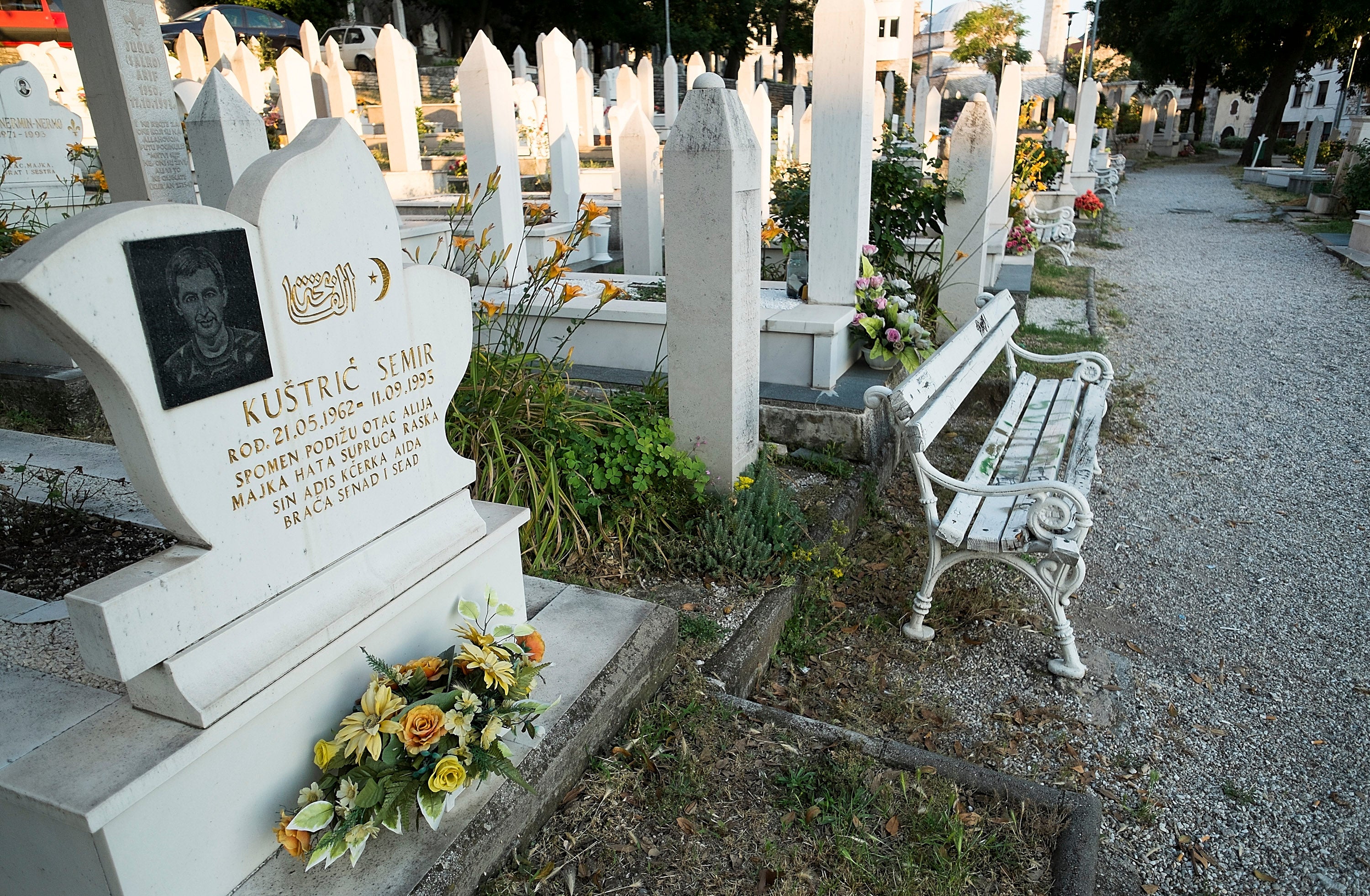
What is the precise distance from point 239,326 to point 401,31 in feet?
110

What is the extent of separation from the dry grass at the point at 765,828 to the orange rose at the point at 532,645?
39 centimetres

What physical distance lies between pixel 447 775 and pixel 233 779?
0.44 m

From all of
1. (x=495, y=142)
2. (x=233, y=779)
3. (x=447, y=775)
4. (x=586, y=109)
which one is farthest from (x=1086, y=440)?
(x=586, y=109)

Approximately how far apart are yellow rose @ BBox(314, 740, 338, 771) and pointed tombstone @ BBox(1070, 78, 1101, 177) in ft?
60.0

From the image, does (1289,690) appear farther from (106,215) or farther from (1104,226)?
(1104,226)

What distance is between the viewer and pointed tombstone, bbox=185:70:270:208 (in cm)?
451

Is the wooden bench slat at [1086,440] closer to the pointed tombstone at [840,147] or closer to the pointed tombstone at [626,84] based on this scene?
the pointed tombstone at [840,147]

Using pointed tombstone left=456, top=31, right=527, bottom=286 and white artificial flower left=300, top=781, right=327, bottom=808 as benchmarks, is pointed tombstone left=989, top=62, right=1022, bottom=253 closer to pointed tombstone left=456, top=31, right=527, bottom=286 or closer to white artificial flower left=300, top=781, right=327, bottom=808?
pointed tombstone left=456, top=31, right=527, bottom=286

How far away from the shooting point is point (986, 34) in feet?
167

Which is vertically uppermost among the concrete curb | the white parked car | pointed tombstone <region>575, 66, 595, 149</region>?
the white parked car

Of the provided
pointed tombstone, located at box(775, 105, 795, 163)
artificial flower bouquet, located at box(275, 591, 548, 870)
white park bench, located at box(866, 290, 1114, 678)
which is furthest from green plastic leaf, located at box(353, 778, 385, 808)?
pointed tombstone, located at box(775, 105, 795, 163)

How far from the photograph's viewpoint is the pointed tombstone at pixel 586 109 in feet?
62.2

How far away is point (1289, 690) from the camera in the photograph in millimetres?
3223

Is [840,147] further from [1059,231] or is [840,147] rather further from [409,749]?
[1059,231]
